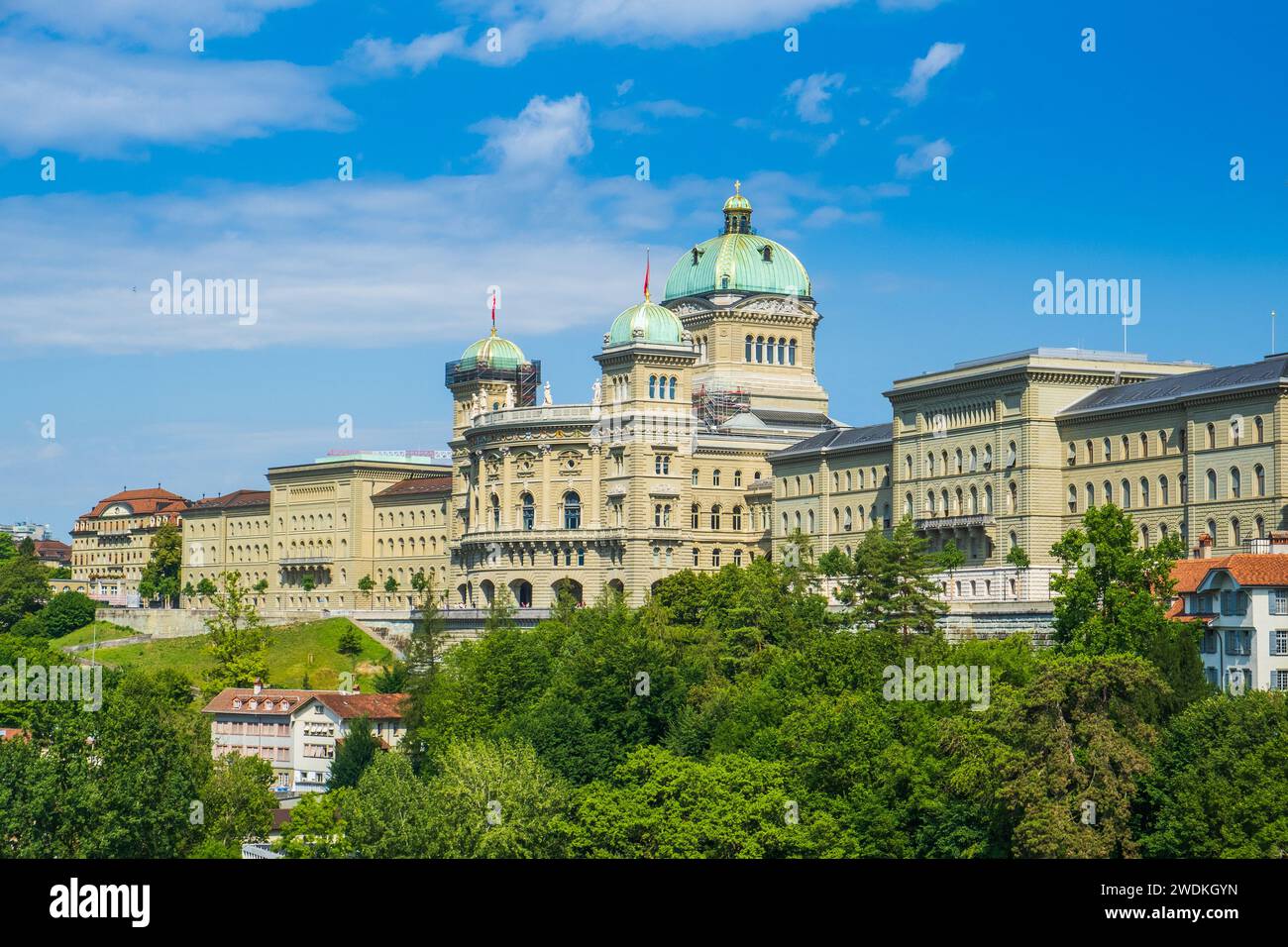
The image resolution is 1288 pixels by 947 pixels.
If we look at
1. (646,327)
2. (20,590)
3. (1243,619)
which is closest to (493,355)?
(646,327)

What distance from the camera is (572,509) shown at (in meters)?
151

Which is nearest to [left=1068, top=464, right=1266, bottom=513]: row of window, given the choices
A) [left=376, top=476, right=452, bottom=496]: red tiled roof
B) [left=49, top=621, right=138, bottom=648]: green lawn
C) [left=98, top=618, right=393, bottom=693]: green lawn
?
[left=98, top=618, right=393, bottom=693]: green lawn

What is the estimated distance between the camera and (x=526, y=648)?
103 metres

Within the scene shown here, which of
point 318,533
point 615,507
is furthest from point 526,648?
point 318,533

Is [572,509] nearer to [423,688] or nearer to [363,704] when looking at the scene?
[363,704]

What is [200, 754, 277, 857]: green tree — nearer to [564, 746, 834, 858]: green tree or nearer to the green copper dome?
[564, 746, 834, 858]: green tree

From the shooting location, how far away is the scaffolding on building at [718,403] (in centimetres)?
16575

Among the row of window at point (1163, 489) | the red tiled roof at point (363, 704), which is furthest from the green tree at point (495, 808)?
the row of window at point (1163, 489)

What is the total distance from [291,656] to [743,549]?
35974 mm

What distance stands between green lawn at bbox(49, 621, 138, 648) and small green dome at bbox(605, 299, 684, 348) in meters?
51.1

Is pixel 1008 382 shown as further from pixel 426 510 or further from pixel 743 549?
pixel 426 510

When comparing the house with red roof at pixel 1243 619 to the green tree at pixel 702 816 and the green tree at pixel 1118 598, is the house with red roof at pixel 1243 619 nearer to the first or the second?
the green tree at pixel 1118 598

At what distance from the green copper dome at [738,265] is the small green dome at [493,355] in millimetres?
14846
